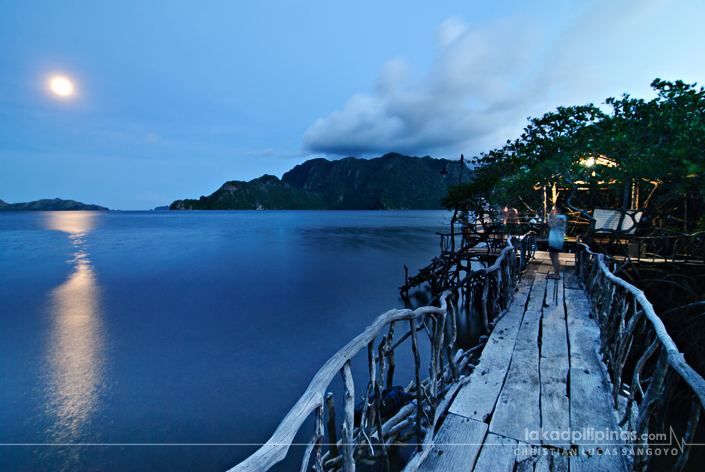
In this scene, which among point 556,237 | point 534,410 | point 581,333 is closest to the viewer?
point 534,410

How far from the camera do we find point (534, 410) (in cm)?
289

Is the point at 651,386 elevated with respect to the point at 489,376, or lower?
elevated

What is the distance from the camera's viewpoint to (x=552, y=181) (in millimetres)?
12328

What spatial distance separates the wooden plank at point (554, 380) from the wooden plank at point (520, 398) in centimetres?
7

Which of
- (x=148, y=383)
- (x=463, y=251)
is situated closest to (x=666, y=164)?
(x=463, y=251)

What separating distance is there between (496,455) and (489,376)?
1113 mm

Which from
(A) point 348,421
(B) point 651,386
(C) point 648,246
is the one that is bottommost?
(C) point 648,246

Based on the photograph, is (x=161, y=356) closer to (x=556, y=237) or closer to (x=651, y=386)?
(x=651, y=386)

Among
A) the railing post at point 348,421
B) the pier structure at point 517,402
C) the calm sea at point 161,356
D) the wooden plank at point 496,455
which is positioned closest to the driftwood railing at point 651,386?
the pier structure at point 517,402

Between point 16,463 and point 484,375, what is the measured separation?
9252 mm

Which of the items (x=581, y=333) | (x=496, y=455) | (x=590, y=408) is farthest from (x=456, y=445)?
(x=581, y=333)

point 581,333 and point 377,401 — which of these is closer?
point 377,401

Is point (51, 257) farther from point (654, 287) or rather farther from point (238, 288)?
point (654, 287)

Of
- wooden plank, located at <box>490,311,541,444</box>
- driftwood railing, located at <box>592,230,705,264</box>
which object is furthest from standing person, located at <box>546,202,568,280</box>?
driftwood railing, located at <box>592,230,705,264</box>
